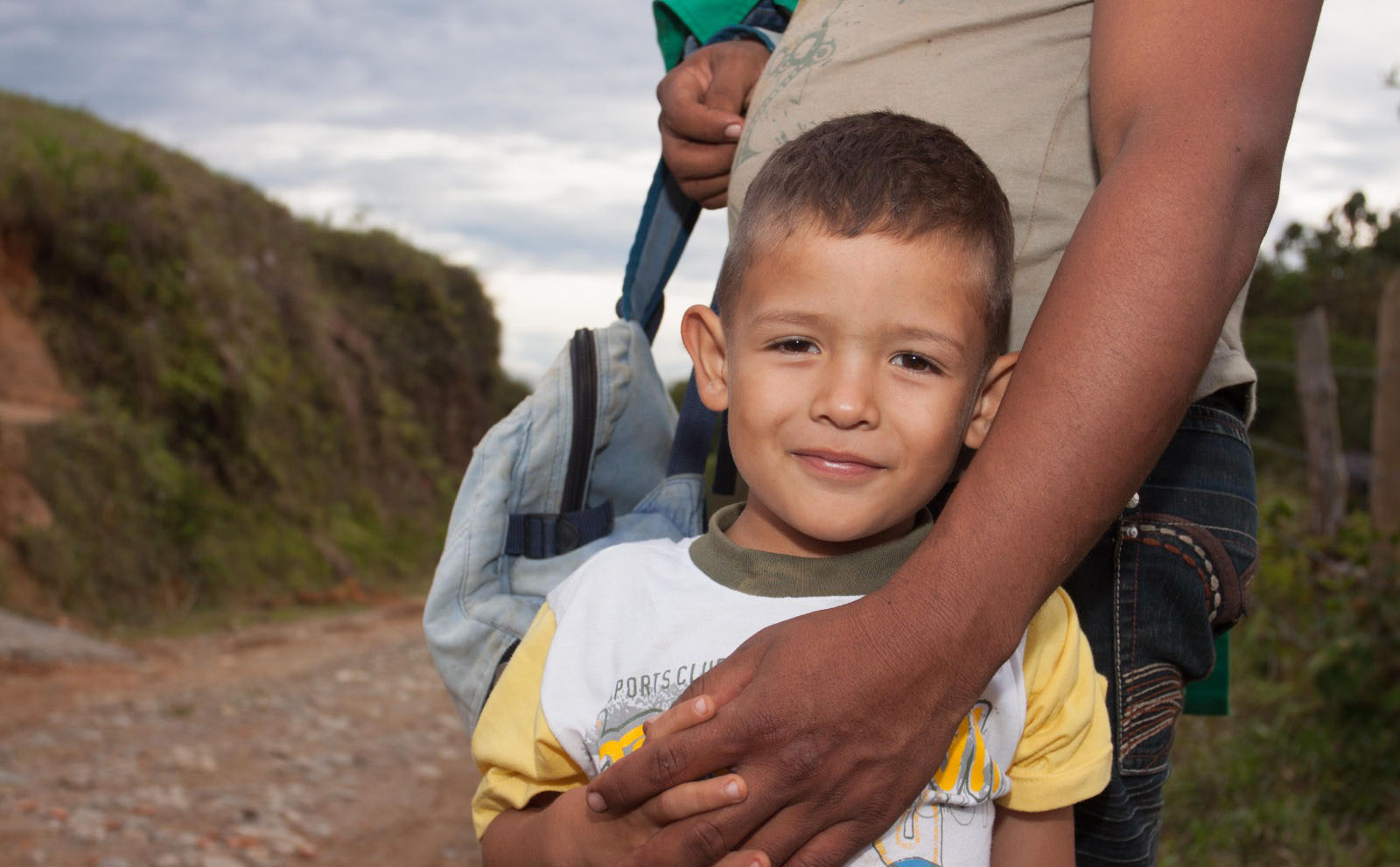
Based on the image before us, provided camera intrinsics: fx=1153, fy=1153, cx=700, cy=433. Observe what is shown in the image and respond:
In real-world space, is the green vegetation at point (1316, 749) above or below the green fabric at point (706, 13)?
below

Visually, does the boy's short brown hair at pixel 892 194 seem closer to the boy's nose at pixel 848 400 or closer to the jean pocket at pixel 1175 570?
the boy's nose at pixel 848 400

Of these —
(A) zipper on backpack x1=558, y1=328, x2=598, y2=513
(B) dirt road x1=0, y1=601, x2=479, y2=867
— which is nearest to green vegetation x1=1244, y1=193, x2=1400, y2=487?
(B) dirt road x1=0, y1=601, x2=479, y2=867

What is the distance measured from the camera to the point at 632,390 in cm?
192

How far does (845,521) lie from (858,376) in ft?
0.59

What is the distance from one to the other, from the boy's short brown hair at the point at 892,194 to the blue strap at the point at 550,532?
19.4 inches

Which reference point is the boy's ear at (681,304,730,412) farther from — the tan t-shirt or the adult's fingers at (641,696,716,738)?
the adult's fingers at (641,696,716,738)

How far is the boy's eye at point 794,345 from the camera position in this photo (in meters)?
1.44

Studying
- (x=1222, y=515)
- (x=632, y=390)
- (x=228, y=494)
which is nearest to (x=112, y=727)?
(x=632, y=390)

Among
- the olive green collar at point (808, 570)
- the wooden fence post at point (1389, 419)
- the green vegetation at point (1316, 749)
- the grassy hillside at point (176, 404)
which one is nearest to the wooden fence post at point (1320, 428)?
the wooden fence post at point (1389, 419)

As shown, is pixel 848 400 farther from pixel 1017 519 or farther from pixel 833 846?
pixel 833 846

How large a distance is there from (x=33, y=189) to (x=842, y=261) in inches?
441

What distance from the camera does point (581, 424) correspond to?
5.96 feet

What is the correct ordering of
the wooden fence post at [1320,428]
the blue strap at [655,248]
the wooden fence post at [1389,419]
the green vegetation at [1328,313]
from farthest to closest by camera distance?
the green vegetation at [1328,313], the wooden fence post at [1320,428], the wooden fence post at [1389,419], the blue strap at [655,248]

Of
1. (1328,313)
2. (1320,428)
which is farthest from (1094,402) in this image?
(1328,313)
